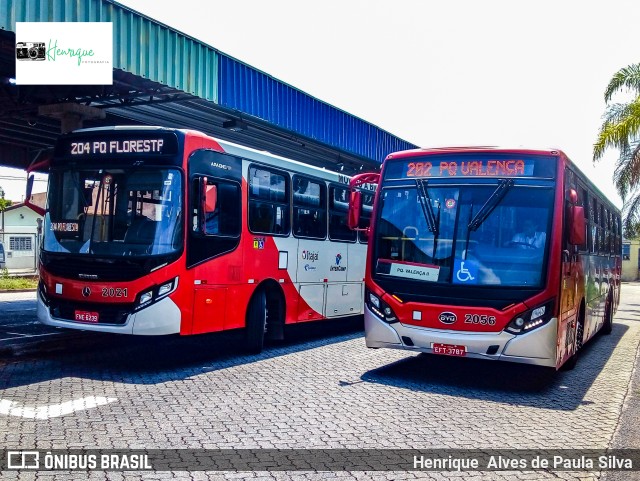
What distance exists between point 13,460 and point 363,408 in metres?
3.53

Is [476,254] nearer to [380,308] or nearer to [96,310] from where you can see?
[380,308]

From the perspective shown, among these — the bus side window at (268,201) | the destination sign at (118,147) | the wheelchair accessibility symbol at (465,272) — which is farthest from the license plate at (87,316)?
the wheelchair accessibility symbol at (465,272)

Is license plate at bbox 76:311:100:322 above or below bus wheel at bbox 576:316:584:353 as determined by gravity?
above

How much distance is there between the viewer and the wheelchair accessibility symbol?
8430mm

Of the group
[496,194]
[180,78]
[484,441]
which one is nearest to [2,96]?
[180,78]

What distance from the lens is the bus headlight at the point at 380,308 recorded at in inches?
351

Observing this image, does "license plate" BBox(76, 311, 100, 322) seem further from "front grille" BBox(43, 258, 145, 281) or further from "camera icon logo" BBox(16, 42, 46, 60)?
"camera icon logo" BBox(16, 42, 46, 60)

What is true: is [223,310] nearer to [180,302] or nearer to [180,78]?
[180,302]

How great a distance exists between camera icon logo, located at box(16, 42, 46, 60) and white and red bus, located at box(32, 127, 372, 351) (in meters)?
3.51

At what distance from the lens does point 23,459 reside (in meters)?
5.19

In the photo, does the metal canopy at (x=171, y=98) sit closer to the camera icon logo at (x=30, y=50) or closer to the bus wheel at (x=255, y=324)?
the camera icon logo at (x=30, y=50)

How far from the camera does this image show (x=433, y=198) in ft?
29.2

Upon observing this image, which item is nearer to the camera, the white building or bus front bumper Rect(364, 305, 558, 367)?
bus front bumper Rect(364, 305, 558, 367)

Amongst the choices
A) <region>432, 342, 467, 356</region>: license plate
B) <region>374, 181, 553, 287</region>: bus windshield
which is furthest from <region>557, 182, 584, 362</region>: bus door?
<region>432, 342, 467, 356</region>: license plate
